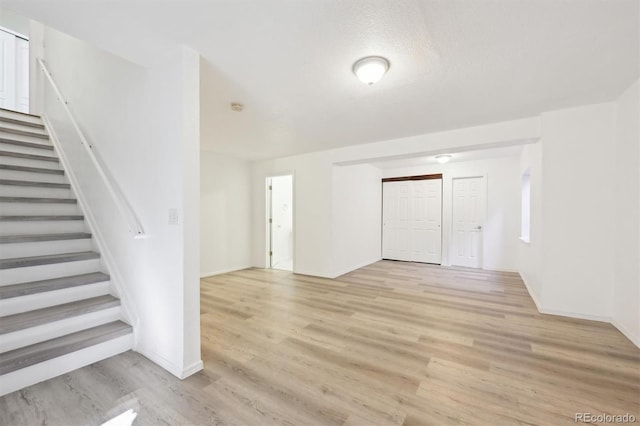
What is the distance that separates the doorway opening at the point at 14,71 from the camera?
4699 mm

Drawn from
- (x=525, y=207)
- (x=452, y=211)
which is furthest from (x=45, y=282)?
(x=525, y=207)

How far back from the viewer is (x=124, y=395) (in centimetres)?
174

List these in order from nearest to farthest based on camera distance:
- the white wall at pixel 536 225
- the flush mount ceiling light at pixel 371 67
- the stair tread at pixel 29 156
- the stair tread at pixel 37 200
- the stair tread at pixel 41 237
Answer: the flush mount ceiling light at pixel 371 67
the stair tread at pixel 41 237
the stair tread at pixel 37 200
the stair tread at pixel 29 156
the white wall at pixel 536 225

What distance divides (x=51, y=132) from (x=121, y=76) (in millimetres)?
2451

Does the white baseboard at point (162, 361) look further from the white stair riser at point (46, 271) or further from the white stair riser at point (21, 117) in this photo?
the white stair riser at point (21, 117)

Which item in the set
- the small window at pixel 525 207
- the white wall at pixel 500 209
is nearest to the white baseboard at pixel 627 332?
the small window at pixel 525 207

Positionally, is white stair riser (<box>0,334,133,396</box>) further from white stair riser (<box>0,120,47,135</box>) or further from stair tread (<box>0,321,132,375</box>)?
white stair riser (<box>0,120,47,135</box>)

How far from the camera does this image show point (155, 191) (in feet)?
6.95

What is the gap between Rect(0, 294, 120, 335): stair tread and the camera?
193 cm

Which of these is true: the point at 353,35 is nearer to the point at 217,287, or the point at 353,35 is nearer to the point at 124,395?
the point at 124,395

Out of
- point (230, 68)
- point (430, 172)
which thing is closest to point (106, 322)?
point (230, 68)

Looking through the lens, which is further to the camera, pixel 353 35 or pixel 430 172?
pixel 430 172

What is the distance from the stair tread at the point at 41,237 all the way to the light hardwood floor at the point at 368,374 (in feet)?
4.64

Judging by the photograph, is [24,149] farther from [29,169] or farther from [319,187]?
[319,187]
